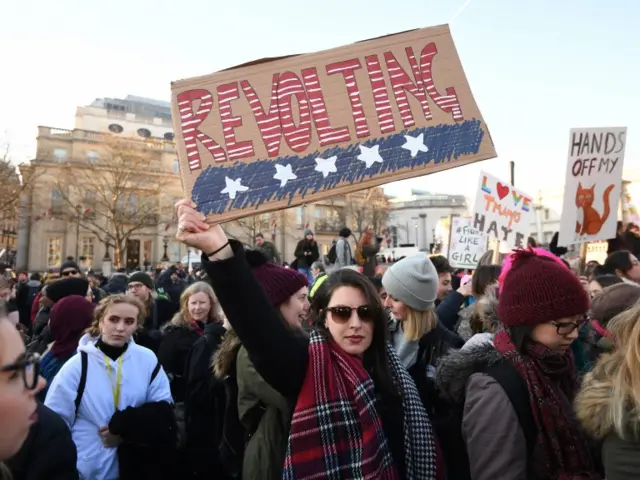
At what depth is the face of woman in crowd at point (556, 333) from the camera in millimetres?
2115

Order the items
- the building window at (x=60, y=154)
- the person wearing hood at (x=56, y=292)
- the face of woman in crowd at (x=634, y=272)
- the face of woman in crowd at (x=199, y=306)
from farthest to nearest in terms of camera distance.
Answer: the building window at (x=60, y=154), the person wearing hood at (x=56, y=292), the face of woman in crowd at (x=634, y=272), the face of woman in crowd at (x=199, y=306)

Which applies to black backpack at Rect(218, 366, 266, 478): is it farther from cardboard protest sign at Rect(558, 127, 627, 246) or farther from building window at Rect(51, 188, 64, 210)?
building window at Rect(51, 188, 64, 210)

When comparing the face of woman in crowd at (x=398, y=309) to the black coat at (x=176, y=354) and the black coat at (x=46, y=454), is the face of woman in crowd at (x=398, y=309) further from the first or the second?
the black coat at (x=176, y=354)

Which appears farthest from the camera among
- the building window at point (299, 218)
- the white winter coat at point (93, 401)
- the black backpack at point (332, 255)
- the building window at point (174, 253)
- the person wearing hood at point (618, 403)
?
the building window at point (299, 218)

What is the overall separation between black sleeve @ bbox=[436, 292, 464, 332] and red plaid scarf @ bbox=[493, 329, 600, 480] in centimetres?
244

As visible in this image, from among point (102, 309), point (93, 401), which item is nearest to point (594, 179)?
point (102, 309)

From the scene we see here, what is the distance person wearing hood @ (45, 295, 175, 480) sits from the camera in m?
3.11

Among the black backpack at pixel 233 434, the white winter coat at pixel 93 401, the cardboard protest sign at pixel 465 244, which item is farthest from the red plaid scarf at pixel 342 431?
the cardboard protest sign at pixel 465 244

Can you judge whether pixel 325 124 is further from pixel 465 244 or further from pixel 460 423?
pixel 465 244

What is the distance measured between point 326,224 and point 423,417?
57.5m

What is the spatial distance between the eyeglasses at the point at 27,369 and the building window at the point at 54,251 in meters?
50.0

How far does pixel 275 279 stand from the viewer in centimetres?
285

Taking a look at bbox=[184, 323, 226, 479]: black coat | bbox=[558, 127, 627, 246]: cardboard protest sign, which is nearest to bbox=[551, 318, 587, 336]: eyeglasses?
bbox=[184, 323, 226, 479]: black coat

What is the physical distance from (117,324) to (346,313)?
6.75 ft
